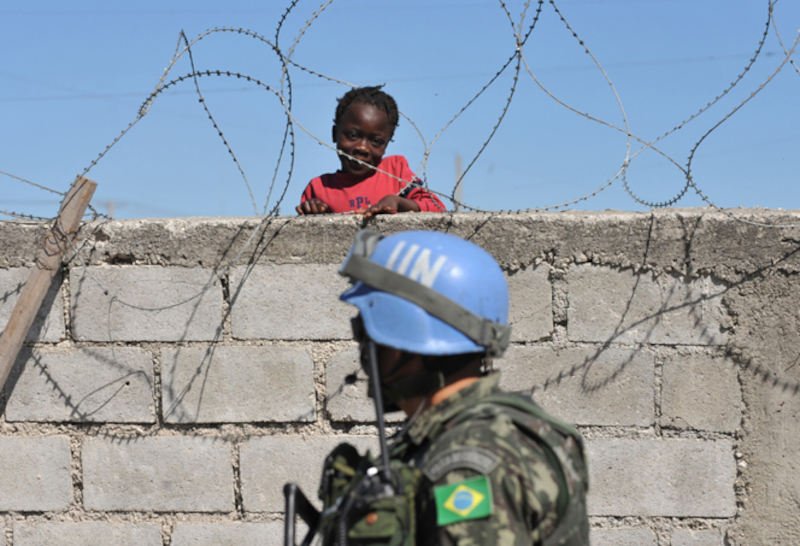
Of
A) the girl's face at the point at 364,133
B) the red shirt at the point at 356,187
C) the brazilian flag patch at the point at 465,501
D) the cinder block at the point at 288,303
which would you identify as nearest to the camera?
the brazilian flag patch at the point at 465,501

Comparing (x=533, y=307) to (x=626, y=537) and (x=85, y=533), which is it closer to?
(x=626, y=537)

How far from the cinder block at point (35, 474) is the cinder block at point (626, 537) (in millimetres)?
2069

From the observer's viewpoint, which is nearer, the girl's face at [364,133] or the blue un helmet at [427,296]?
the blue un helmet at [427,296]

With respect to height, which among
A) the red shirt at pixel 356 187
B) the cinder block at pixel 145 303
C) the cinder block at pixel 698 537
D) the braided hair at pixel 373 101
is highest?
the braided hair at pixel 373 101

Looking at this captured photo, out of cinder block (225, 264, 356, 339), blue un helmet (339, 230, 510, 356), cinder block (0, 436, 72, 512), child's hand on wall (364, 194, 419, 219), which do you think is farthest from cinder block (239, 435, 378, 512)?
blue un helmet (339, 230, 510, 356)

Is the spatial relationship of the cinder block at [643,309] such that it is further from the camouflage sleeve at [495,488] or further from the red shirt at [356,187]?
the camouflage sleeve at [495,488]

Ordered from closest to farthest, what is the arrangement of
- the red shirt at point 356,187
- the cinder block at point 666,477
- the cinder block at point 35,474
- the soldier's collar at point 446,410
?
1. the soldier's collar at point 446,410
2. the cinder block at point 666,477
3. the cinder block at point 35,474
4. the red shirt at point 356,187

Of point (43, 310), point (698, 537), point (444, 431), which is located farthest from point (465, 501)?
point (43, 310)

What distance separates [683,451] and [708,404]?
20 centimetres

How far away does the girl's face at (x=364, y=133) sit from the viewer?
4074 millimetres

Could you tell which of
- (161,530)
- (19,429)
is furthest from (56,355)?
(161,530)

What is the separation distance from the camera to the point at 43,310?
346 cm

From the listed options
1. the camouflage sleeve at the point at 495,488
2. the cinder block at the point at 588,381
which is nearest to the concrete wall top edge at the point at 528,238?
the cinder block at the point at 588,381

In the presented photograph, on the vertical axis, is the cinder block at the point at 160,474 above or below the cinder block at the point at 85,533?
above
